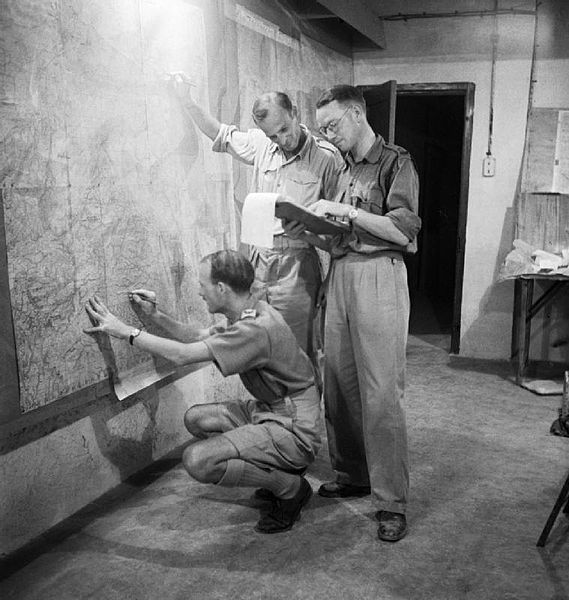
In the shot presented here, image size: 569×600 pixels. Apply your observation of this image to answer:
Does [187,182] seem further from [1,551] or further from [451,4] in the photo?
[451,4]

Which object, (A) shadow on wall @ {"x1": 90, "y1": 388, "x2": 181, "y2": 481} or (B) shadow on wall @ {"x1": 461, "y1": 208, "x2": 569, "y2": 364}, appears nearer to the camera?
(A) shadow on wall @ {"x1": 90, "y1": 388, "x2": 181, "y2": 481}

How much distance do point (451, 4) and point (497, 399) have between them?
3.02m

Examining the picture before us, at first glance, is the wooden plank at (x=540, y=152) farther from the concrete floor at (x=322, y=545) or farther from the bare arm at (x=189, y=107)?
the bare arm at (x=189, y=107)

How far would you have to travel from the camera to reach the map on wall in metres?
2.25

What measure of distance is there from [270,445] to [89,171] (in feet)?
4.09

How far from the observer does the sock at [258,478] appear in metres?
2.40

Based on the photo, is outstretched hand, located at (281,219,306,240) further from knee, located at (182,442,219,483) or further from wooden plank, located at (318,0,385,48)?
wooden plank, located at (318,0,385,48)

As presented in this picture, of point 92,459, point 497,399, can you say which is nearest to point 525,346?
point 497,399

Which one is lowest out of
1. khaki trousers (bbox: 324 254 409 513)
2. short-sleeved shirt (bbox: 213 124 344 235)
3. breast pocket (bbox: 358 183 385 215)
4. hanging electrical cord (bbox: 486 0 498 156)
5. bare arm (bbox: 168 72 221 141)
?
khaki trousers (bbox: 324 254 409 513)

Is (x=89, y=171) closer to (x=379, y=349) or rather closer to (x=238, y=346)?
(x=238, y=346)

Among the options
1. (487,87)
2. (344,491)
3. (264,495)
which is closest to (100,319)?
(264,495)

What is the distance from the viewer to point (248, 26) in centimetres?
375

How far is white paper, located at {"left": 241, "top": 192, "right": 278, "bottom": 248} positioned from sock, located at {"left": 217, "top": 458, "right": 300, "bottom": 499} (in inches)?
32.0

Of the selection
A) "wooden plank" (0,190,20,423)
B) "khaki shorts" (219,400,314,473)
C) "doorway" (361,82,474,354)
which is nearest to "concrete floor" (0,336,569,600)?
"khaki shorts" (219,400,314,473)
